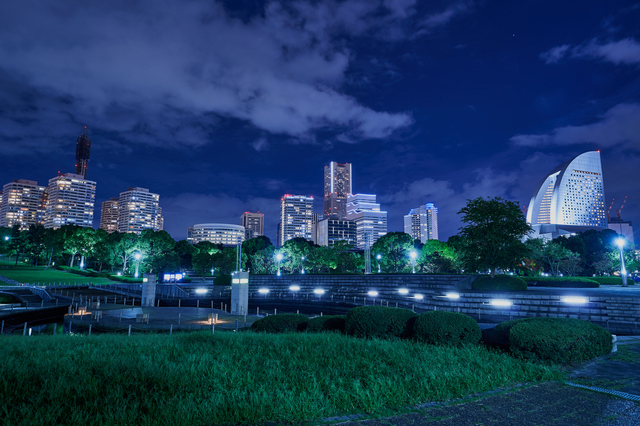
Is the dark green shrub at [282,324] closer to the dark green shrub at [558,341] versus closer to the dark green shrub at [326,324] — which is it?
the dark green shrub at [326,324]

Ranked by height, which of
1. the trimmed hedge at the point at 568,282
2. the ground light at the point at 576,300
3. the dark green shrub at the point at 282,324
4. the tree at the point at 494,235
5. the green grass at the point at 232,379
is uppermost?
the tree at the point at 494,235

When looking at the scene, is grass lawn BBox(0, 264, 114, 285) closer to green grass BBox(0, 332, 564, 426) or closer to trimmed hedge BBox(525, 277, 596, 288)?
green grass BBox(0, 332, 564, 426)

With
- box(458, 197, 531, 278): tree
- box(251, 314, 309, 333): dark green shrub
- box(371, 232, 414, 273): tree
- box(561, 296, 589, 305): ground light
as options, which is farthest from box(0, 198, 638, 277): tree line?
box(251, 314, 309, 333): dark green shrub

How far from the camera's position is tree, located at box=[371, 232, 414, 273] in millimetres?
81625

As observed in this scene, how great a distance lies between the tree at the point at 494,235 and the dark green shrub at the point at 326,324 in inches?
946

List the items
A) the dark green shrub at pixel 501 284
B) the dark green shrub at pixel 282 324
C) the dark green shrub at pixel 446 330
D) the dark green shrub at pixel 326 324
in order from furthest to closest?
the dark green shrub at pixel 501 284, the dark green shrub at pixel 282 324, the dark green shrub at pixel 326 324, the dark green shrub at pixel 446 330

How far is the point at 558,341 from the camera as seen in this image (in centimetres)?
934

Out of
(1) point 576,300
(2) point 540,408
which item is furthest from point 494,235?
(2) point 540,408

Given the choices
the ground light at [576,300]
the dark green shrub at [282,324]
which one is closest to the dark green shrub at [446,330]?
the dark green shrub at [282,324]

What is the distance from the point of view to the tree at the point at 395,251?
81625 millimetres

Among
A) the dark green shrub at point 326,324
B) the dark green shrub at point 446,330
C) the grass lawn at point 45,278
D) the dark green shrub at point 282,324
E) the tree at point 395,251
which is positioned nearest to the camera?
the dark green shrub at point 446,330

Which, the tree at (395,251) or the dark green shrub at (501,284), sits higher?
the tree at (395,251)

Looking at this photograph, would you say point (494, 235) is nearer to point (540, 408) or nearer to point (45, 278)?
point (540, 408)

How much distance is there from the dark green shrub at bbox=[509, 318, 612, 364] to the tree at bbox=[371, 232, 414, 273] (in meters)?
71.6
